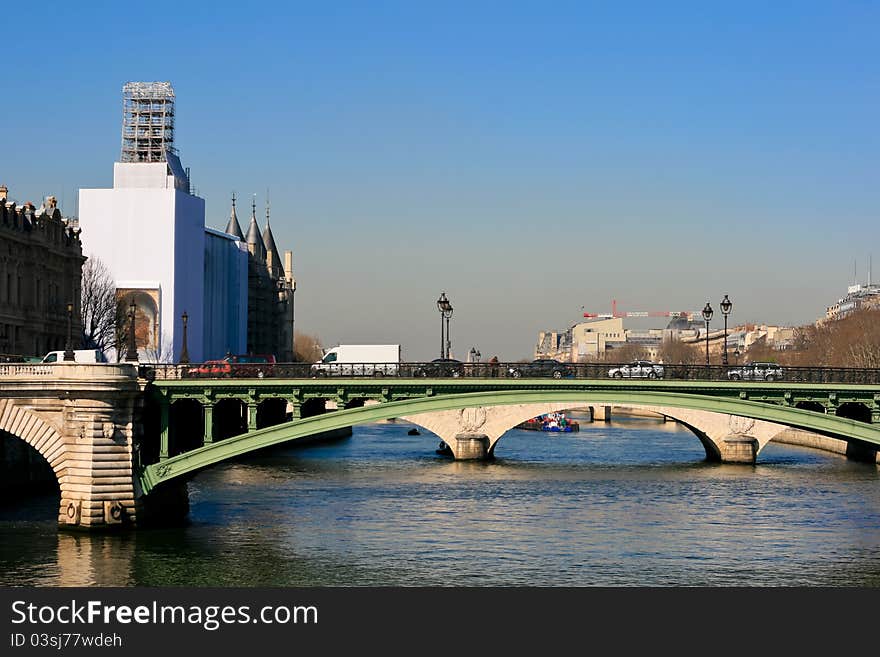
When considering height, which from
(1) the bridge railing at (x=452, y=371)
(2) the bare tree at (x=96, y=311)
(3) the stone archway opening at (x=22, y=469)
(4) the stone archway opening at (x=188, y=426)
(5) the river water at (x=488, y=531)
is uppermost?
(2) the bare tree at (x=96, y=311)

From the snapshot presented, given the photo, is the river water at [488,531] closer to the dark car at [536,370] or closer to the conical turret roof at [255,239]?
the dark car at [536,370]

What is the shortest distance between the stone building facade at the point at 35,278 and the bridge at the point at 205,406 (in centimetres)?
2685

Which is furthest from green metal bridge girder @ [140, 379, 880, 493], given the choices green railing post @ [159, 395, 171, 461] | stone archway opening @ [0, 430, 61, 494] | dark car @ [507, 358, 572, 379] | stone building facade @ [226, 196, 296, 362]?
stone building facade @ [226, 196, 296, 362]

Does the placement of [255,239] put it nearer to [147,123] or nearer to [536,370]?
[147,123]

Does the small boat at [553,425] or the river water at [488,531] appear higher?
the small boat at [553,425]

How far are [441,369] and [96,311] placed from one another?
48.7 m

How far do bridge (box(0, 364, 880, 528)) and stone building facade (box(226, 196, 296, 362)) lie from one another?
10743 centimetres

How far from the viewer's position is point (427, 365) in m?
50.6

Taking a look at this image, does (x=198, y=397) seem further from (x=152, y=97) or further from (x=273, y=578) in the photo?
(x=152, y=97)

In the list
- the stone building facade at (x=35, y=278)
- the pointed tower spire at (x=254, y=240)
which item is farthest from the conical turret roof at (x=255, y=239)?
the stone building facade at (x=35, y=278)

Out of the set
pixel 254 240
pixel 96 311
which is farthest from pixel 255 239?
pixel 96 311

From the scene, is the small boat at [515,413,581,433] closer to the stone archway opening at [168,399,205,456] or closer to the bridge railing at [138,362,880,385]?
the stone archway opening at [168,399,205,456]

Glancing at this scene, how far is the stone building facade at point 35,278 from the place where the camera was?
250 ft

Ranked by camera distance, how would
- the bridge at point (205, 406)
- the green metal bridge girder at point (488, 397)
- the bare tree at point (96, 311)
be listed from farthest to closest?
the bare tree at point (96, 311)
the green metal bridge girder at point (488, 397)
the bridge at point (205, 406)
